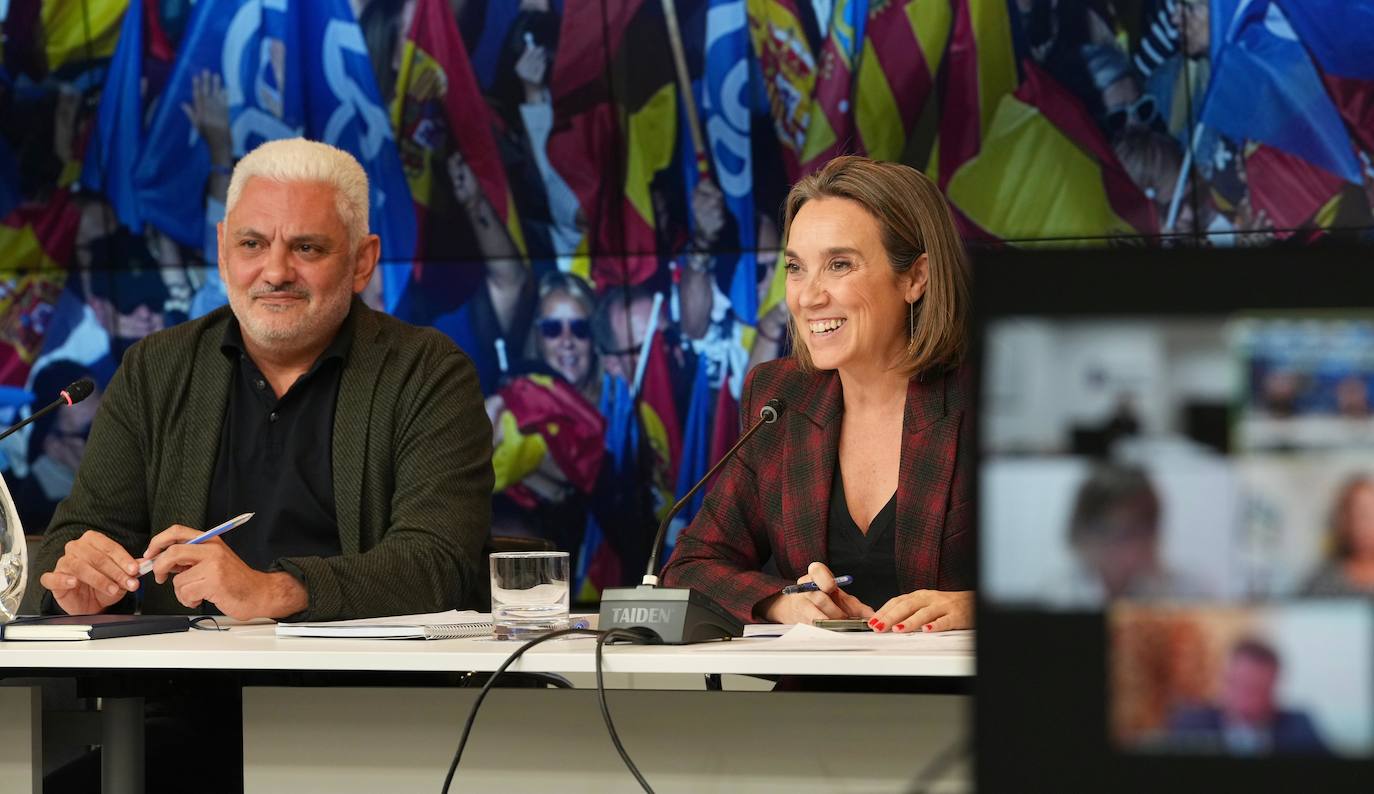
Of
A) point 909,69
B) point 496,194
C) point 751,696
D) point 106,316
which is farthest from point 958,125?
point 751,696

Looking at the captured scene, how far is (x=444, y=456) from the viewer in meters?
Result: 2.32

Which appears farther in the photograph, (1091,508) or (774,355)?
(774,355)

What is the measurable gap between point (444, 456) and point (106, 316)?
12.3 feet

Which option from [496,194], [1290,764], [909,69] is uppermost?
[909,69]

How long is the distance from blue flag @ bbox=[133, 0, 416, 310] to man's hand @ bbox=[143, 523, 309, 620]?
11.8 feet

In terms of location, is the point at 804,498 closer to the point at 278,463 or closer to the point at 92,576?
the point at 278,463

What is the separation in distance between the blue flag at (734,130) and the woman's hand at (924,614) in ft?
11.5

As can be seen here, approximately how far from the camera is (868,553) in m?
2.17

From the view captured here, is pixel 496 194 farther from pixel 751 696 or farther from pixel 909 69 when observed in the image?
pixel 751 696

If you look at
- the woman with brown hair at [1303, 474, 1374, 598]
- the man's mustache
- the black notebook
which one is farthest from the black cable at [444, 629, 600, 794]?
the man's mustache

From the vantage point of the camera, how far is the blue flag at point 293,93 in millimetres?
5391

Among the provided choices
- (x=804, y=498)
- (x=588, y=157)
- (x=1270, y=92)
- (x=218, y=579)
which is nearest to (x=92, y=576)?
(x=218, y=579)

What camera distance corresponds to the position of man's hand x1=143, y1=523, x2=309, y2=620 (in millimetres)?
1830

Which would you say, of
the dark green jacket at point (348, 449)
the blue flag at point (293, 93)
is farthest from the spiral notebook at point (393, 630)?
the blue flag at point (293, 93)
